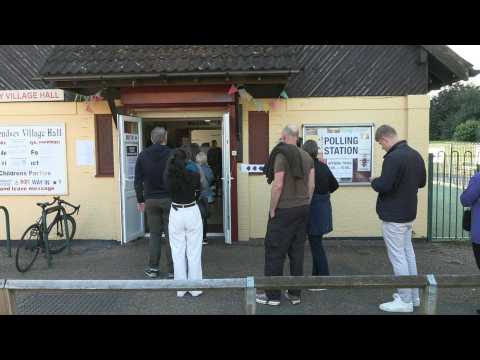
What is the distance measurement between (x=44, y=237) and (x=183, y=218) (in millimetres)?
2665

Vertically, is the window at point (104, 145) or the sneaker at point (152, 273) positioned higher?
the window at point (104, 145)

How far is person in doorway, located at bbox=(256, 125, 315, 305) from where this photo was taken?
4.42 metres

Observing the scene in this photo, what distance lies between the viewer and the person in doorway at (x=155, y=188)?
539cm

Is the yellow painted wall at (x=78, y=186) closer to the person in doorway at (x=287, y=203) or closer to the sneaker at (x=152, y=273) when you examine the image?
the sneaker at (x=152, y=273)

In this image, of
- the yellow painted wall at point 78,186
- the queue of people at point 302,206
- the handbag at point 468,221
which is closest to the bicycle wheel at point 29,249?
the yellow painted wall at point 78,186

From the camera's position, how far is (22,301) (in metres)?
4.93

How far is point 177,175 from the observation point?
4.75 meters

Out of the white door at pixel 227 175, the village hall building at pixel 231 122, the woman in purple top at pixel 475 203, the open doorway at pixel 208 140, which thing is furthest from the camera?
the open doorway at pixel 208 140

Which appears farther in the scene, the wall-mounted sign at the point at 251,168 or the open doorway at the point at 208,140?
the open doorway at the point at 208,140

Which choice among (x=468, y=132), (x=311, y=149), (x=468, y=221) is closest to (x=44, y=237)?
(x=311, y=149)

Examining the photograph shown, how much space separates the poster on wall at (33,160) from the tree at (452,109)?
4885cm

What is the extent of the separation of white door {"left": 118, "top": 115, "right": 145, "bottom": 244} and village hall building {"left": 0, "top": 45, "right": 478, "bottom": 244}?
35 mm

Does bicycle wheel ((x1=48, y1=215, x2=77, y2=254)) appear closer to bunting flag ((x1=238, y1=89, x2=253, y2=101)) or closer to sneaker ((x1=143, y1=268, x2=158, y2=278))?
sneaker ((x1=143, y1=268, x2=158, y2=278))

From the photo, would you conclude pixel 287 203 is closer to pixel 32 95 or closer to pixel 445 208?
pixel 32 95
